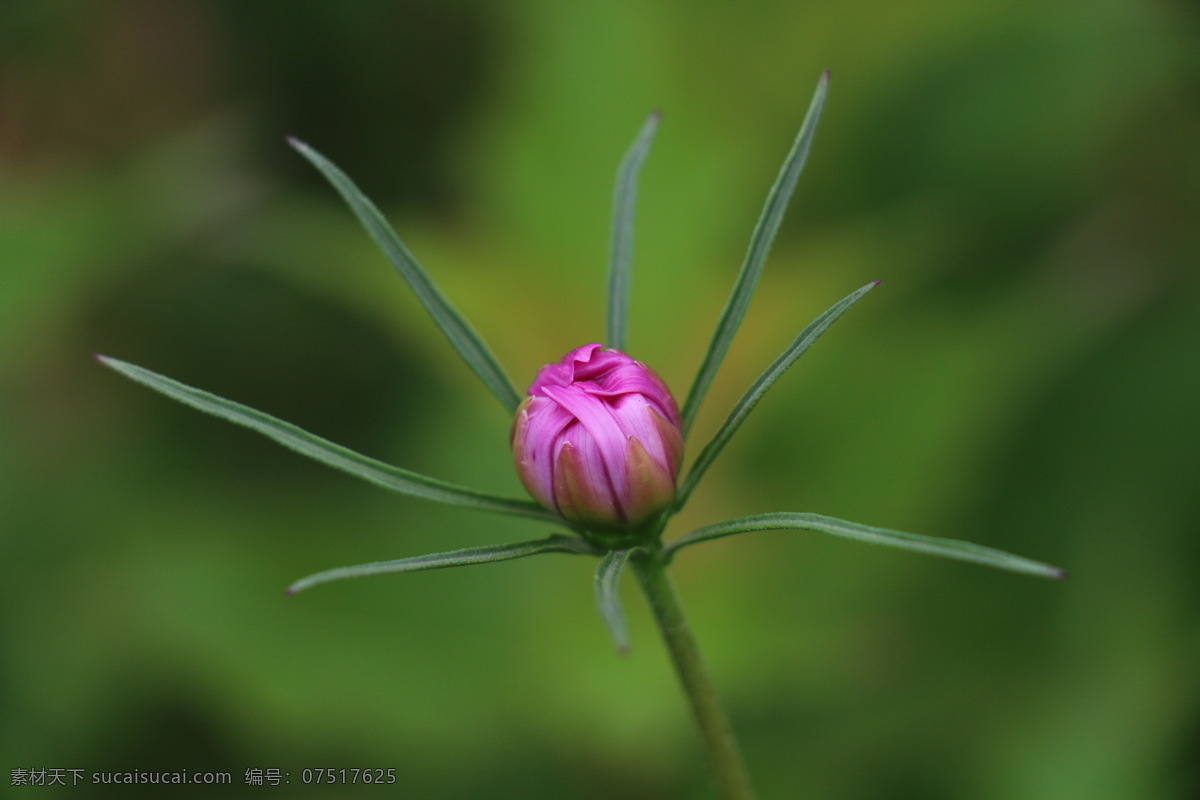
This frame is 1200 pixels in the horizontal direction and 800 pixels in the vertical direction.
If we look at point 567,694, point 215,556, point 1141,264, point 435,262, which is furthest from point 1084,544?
point 215,556

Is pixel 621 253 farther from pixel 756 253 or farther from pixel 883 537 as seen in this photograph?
pixel 883 537

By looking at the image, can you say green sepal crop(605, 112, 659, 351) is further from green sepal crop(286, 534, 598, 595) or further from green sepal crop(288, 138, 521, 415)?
green sepal crop(286, 534, 598, 595)

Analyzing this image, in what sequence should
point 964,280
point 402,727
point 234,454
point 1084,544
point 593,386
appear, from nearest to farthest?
point 593,386 < point 1084,544 < point 402,727 < point 964,280 < point 234,454

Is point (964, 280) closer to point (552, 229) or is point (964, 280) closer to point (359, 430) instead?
point (552, 229)

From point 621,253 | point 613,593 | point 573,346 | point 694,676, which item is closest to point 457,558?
point 613,593

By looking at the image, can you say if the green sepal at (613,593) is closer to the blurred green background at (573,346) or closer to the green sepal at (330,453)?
the green sepal at (330,453)

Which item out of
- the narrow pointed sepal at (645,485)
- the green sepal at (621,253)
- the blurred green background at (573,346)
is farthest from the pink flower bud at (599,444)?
the blurred green background at (573,346)

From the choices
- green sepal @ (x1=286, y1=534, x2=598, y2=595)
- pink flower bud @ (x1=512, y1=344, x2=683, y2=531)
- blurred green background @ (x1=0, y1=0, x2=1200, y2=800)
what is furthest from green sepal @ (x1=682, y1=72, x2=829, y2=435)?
blurred green background @ (x1=0, y1=0, x2=1200, y2=800)
